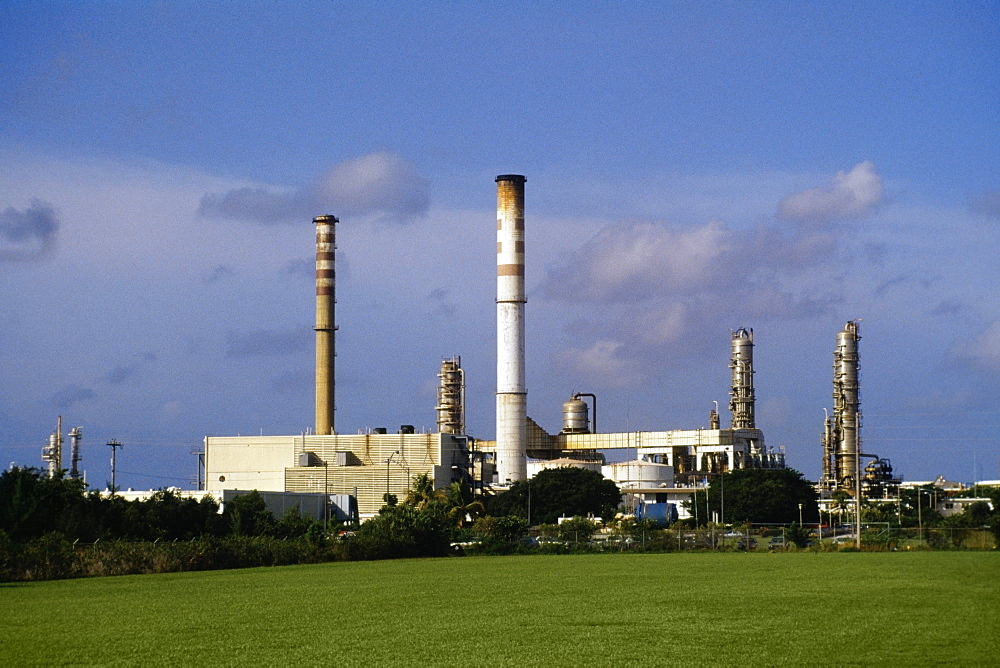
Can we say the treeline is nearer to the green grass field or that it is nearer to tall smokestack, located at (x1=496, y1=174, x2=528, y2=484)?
the green grass field

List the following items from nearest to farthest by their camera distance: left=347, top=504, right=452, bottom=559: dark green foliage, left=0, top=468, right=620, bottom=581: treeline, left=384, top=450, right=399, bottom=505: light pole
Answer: left=0, top=468, right=620, bottom=581: treeline, left=347, top=504, right=452, bottom=559: dark green foliage, left=384, top=450, right=399, bottom=505: light pole

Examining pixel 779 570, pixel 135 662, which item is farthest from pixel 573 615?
pixel 779 570

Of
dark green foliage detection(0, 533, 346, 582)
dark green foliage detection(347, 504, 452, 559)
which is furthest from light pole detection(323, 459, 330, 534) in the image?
dark green foliage detection(0, 533, 346, 582)

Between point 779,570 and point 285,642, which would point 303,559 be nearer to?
point 779,570

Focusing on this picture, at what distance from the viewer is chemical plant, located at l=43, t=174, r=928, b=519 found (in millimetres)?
98625

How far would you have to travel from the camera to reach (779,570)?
39.0 m

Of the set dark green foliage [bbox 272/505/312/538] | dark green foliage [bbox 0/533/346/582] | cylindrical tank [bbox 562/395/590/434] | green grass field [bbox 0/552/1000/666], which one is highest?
cylindrical tank [bbox 562/395/590/434]

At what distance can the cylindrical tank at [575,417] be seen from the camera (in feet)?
385

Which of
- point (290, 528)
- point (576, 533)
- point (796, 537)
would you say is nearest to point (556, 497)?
point (290, 528)

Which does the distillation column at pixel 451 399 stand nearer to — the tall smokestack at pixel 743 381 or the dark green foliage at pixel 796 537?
the tall smokestack at pixel 743 381

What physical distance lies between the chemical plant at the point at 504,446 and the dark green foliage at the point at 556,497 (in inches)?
146

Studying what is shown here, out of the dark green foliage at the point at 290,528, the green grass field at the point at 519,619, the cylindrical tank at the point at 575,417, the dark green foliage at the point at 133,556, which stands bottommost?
the dark green foliage at the point at 290,528

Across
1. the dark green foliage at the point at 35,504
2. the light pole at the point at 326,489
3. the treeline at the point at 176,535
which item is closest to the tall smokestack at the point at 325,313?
the light pole at the point at 326,489

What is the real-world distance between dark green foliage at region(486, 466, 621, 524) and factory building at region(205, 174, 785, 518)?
3.73 metres
